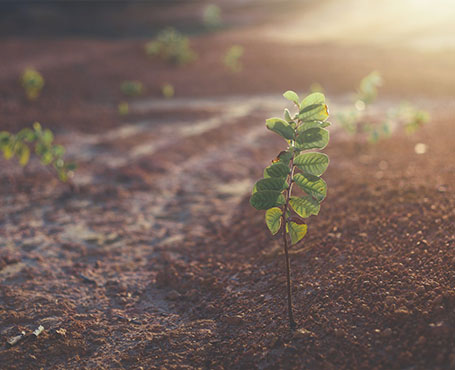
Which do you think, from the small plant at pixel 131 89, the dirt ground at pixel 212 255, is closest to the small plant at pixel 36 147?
the dirt ground at pixel 212 255

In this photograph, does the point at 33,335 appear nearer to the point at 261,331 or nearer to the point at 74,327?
the point at 74,327

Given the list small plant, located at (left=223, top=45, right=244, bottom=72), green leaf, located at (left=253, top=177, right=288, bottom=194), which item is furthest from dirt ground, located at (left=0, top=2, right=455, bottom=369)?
small plant, located at (left=223, top=45, right=244, bottom=72)

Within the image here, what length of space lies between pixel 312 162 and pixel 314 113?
230mm

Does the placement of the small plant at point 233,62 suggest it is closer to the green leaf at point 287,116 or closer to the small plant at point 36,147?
the small plant at point 36,147

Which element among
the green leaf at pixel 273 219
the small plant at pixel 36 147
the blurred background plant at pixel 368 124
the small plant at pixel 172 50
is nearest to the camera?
the green leaf at pixel 273 219

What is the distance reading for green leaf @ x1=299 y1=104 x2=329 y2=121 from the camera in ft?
6.21

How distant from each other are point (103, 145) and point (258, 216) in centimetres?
362

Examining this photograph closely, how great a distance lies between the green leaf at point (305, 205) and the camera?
77.8 inches

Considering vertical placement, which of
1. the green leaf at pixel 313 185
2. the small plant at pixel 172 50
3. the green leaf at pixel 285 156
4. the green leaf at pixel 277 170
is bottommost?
the green leaf at pixel 313 185

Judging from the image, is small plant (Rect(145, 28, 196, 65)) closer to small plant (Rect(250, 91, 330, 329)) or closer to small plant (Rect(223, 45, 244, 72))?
small plant (Rect(223, 45, 244, 72))

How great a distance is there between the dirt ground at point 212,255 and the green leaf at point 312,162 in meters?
0.88

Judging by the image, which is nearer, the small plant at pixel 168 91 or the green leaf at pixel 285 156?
the green leaf at pixel 285 156

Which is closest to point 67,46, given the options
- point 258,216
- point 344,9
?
point 258,216

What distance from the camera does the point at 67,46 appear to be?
17.3 metres
